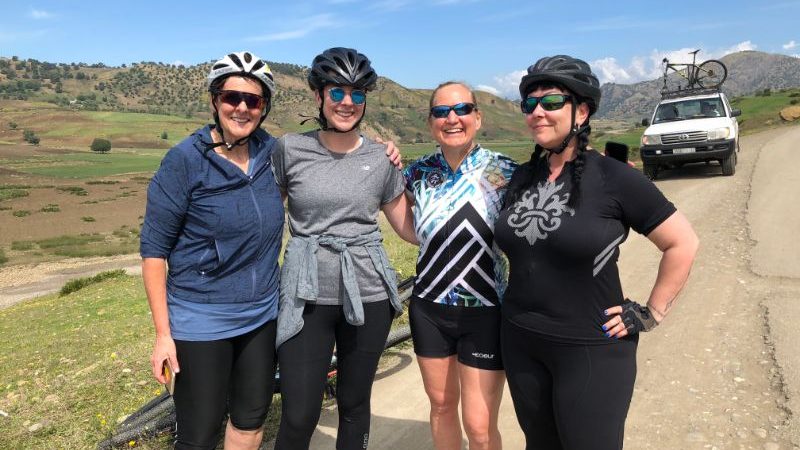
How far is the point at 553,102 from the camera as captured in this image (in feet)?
8.02

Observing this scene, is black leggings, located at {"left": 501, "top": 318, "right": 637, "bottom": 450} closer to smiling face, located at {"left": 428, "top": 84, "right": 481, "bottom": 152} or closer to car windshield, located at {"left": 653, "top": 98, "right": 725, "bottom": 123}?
smiling face, located at {"left": 428, "top": 84, "right": 481, "bottom": 152}

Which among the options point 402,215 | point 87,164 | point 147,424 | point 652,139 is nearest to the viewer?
point 402,215

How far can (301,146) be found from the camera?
2879 mm

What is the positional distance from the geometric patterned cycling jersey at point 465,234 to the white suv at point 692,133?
14171 mm

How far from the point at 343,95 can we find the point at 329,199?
623mm

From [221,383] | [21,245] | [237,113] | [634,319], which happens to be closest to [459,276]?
[634,319]

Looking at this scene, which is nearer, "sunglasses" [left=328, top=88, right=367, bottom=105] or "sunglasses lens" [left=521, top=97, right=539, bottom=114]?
"sunglasses lens" [left=521, top=97, right=539, bottom=114]

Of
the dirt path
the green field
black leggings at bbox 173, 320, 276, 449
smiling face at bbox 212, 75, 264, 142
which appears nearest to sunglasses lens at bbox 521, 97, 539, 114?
smiling face at bbox 212, 75, 264, 142

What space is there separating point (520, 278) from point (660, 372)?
2.91 m

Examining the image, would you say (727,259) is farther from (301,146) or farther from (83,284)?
(83,284)

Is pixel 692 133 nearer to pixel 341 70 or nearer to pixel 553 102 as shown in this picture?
pixel 553 102

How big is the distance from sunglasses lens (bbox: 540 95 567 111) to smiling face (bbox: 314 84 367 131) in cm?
106

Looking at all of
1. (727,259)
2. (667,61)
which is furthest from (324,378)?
(667,61)

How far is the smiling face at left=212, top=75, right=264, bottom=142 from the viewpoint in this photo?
2.72m
